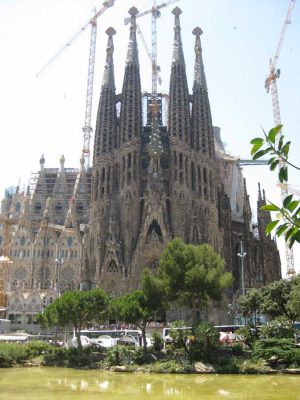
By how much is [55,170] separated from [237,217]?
1915 inches

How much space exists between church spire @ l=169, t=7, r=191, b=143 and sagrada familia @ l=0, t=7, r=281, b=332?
17cm

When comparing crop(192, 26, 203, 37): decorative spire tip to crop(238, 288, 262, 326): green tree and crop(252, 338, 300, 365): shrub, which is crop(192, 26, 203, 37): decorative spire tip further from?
Answer: crop(252, 338, 300, 365): shrub

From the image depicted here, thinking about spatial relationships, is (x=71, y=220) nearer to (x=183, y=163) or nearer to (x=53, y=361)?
(x=183, y=163)

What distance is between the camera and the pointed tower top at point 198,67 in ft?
263

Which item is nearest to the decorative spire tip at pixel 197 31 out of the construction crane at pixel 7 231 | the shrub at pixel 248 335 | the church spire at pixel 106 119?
the church spire at pixel 106 119

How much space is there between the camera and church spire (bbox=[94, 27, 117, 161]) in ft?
250

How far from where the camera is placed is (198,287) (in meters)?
36.6

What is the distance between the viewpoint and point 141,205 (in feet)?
231

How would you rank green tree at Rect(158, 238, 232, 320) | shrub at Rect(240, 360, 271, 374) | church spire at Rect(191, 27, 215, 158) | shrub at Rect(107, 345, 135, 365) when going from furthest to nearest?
church spire at Rect(191, 27, 215, 158)
green tree at Rect(158, 238, 232, 320)
shrub at Rect(107, 345, 135, 365)
shrub at Rect(240, 360, 271, 374)

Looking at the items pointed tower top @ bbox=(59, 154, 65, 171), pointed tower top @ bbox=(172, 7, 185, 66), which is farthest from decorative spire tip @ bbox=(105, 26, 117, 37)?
pointed tower top @ bbox=(59, 154, 65, 171)

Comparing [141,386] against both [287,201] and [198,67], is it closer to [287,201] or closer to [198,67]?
[287,201]

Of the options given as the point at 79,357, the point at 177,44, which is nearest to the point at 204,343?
the point at 79,357

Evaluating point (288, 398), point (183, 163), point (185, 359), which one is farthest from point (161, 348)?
point (183, 163)

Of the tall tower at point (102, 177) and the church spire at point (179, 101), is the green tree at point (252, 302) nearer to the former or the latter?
the tall tower at point (102, 177)
